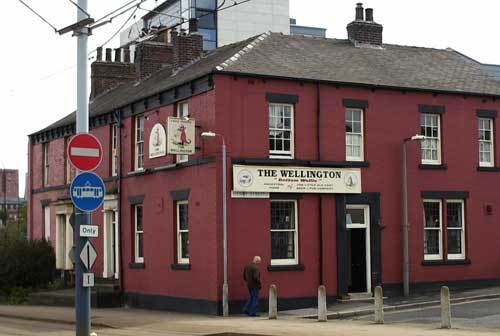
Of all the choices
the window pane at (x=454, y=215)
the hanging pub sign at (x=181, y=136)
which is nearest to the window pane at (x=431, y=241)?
the window pane at (x=454, y=215)

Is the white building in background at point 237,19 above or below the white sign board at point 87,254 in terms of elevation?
above

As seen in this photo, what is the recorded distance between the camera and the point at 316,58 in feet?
93.8

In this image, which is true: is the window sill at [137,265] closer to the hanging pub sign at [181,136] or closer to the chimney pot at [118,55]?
the hanging pub sign at [181,136]

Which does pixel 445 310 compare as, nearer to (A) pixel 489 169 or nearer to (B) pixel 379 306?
(B) pixel 379 306

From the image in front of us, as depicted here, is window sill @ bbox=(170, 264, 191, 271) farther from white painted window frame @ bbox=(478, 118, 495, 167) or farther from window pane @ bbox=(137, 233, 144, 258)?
white painted window frame @ bbox=(478, 118, 495, 167)

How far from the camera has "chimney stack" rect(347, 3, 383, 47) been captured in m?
31.1

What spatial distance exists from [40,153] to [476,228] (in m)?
20.0

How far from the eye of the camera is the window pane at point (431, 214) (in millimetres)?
28531

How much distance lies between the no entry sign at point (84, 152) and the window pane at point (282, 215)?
1047cm

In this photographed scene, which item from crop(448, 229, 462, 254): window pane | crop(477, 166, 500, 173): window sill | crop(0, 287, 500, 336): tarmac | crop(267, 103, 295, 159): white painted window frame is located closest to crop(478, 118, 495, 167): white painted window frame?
crop(477, 166, 500, 173): window sill

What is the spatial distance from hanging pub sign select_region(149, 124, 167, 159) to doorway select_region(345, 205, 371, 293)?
6.19 metres

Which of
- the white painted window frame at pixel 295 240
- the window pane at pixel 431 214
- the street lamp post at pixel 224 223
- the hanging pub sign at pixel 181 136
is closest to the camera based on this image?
the street lamp post at pixel 224 223

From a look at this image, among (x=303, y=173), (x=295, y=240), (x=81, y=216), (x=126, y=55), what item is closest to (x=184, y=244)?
(x=295, y=240)

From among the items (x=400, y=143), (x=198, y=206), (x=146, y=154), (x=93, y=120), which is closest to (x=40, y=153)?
(x=93, y=120)
